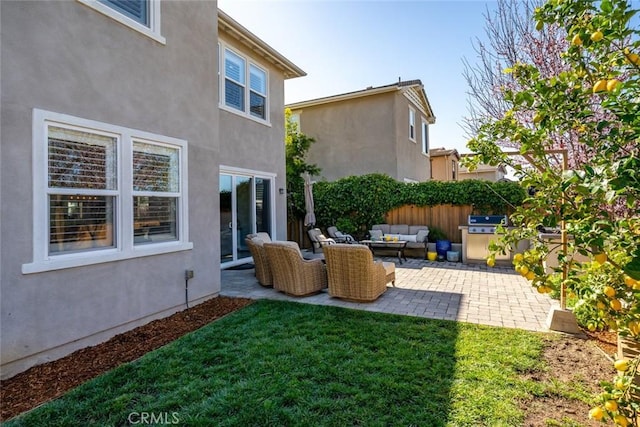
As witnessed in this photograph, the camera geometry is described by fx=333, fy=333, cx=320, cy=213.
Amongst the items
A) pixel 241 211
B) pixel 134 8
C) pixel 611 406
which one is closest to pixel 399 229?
pixel 241 211

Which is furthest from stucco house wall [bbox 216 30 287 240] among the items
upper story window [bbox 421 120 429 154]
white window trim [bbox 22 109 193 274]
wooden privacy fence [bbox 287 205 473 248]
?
upper story window [bbox 421 120 429 154]

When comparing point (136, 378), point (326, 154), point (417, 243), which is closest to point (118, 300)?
point (136, 378)

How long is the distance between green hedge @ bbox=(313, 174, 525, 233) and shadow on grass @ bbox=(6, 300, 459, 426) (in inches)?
295

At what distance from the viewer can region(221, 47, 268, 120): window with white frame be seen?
30.9 ft

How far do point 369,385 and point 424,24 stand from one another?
9732 mm

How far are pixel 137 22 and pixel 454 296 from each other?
7.46 m

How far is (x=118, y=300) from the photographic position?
4773mm

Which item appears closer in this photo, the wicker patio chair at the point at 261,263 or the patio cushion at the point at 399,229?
the wicker patio chair at the point at 261,263

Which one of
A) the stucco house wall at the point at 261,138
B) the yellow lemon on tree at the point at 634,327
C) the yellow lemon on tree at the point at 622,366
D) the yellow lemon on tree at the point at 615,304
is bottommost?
the yellow lemon on tree at the point at 622,366

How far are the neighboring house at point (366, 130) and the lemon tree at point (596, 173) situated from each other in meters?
12.4

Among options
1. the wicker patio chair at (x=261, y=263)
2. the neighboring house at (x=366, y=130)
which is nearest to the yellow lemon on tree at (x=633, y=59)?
the wicker patio chair at (x=261, y=263)

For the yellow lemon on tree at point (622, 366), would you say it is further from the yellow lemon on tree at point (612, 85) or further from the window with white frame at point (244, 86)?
the window with white frame at point (244, 86)

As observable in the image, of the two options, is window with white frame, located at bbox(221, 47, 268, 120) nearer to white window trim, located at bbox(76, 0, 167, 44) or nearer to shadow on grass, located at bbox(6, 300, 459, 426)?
white window trim, located at bbox(76, 0, 167, 44)

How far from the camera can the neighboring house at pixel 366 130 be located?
15055 millimetres
